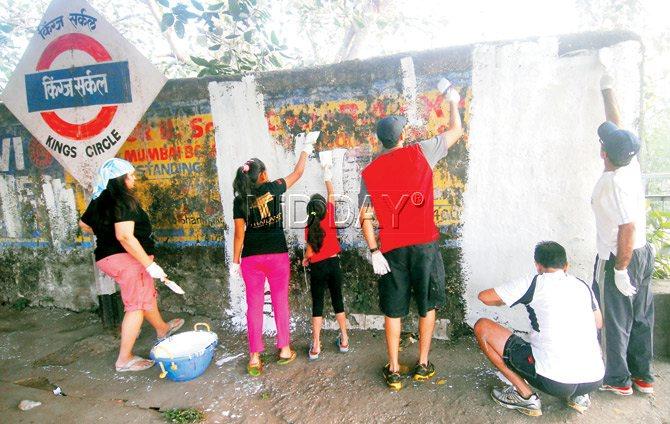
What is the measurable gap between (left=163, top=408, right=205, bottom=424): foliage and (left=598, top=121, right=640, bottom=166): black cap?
309 cm

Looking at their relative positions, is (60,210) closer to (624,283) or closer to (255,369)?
(255,369)

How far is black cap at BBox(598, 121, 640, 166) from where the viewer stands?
2.34 meters

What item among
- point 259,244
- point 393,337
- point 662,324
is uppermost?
point 259,244

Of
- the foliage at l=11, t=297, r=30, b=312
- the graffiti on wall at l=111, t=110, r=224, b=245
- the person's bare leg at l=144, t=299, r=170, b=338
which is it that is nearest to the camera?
the person's bare leg at l=144, t=299, r=170, b=338

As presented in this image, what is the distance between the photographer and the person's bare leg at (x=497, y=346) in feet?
8.29

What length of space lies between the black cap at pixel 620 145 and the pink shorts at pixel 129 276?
352 centimetres

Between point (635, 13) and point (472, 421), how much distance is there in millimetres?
5378

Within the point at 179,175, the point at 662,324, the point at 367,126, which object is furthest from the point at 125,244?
the point at 662,324

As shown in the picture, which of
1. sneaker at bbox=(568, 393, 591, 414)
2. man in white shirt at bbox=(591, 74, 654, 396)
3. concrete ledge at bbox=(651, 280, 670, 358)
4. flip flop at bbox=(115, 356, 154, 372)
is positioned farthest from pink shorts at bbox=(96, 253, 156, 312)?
concrete ledge at bbox=(651, 280, 670, 358)

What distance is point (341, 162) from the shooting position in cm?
354

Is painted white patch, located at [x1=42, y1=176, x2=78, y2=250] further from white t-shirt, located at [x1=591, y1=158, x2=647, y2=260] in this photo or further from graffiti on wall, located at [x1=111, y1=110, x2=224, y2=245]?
white t-shirt, located at [x1=591, y1=158, x2=647, y2=260]

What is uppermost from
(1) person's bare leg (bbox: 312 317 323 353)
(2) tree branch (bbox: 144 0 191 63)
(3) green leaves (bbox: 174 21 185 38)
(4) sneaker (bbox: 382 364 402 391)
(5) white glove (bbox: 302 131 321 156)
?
(2) tree branch (bbox: 144 0 191 63)

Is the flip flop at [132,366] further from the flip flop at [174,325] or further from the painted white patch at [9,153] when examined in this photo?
the painted white patch at [9,153]

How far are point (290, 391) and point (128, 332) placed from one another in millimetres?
1484
